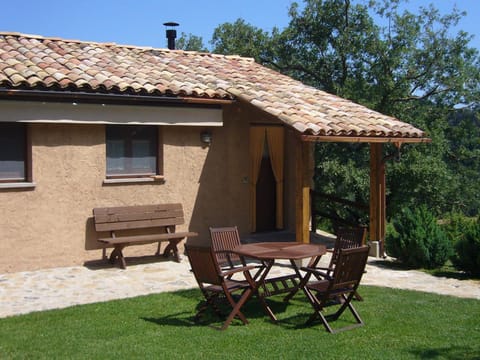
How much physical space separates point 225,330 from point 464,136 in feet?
56.6

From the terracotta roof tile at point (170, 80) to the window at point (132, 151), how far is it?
0.89 metres

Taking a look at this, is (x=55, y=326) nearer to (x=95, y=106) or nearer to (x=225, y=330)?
(x=225, y=330)

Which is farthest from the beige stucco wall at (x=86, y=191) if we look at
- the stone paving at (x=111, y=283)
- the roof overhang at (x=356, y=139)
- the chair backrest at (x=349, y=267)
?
the chair backrest at (x=349, y=267)

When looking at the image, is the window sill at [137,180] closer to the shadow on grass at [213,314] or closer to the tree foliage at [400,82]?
the shadow on grass at [213,314]

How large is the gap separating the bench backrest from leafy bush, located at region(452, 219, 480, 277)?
4962mm

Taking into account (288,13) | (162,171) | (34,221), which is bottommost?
(34,221)

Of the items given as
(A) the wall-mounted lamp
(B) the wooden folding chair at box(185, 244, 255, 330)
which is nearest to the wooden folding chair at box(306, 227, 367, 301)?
(B) the wooden folding chair at box(185, 244, 255, 330)

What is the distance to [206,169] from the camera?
1233 centimetres

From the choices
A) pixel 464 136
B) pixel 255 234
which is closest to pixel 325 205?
pixel 464 136

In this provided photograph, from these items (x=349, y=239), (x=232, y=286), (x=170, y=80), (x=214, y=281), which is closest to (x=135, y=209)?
(x=170, y=80)

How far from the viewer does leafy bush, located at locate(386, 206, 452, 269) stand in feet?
36.7

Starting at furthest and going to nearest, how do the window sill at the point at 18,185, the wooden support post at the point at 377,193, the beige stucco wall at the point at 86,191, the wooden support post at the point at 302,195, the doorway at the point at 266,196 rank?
the doorway at the point at 266,196, the wooden support post at the point at 377,193, the wooden support post at the point at 302,195, the beige stucco wall at the point at 86,191, the window sill at the point at 18,185

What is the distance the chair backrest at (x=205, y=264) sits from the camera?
697 cm

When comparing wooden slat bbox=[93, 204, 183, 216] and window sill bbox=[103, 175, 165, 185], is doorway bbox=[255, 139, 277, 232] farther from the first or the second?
window sill bbox=[103, 175, 165, 185]
